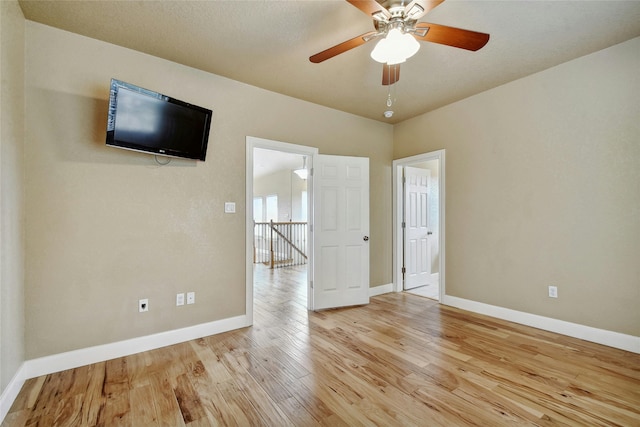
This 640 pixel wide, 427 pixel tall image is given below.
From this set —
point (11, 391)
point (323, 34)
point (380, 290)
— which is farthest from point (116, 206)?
point (380, 290)

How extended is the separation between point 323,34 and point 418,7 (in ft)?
3.04

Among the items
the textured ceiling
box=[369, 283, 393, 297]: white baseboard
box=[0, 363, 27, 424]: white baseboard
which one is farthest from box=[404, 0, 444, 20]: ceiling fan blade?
box=[369, 283, 393, 297]: white baseboard

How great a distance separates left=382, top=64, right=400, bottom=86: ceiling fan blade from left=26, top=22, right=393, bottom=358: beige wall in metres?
1.51

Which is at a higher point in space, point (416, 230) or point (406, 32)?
point (406, 32)

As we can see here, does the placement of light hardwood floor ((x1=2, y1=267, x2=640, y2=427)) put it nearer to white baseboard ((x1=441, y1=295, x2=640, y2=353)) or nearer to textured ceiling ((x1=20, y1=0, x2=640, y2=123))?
white baseboard ((x1=441, y1=295, x2=640, y2=353))

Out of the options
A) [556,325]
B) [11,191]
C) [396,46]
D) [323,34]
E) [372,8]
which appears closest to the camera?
[372,8]

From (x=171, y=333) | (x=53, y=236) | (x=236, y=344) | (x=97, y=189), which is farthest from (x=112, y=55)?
(x=236, y=344)

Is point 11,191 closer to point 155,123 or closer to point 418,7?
point 155,123

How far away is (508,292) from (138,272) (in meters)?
3.91

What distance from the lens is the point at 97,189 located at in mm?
2371

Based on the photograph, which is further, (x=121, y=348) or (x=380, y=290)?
(x=380, y=290)

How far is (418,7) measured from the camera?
62.4 inches

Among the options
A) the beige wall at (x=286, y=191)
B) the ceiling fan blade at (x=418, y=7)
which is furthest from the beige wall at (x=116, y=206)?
the beige wall at (x=286, y=191)

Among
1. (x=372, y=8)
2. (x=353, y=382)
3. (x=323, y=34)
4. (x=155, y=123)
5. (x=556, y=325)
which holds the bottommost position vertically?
(x=353, y=382)
